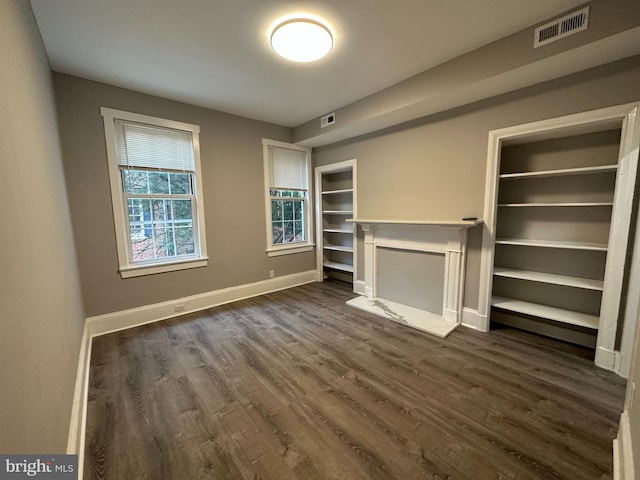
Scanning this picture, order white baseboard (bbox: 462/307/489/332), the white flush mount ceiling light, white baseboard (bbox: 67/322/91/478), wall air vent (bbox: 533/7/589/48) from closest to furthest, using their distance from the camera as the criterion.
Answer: white baseboard (bbox: 67/322/91/478) < wall air vent (bbox: 533/7/589/48) < the white flush mount ceiling light < white baseboard (bbox: 462/307/489/332)

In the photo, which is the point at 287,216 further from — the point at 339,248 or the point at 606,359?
the point at 606,359

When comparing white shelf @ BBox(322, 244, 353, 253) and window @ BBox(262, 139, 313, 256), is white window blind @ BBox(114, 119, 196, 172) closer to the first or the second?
window @ BBox(262, 139, 313, 256)

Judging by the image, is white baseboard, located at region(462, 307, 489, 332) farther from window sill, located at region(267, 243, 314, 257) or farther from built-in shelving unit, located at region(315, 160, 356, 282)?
window sill, located at region(267, 243, 314, 257)

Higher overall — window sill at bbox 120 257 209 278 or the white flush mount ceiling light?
the white flush mount ceiling light

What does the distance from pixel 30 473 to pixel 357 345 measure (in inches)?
86.1

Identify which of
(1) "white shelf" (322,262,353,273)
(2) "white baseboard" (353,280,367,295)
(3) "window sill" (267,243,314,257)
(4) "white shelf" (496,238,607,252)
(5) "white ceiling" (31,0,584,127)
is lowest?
(2) "white baseboard" (353,280,367,295)

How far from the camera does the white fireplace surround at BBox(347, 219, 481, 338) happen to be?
2818 mm

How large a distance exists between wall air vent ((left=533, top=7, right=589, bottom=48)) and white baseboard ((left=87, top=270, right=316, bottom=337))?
13.3 ft

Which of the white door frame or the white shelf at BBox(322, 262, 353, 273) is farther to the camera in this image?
the white shelf at BBox(322, 262, 353, 273)

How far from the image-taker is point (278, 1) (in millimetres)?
1729

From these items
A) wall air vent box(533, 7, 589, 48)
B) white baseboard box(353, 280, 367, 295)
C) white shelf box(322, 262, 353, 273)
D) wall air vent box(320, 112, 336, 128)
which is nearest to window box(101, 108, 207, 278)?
wall air vent box(320, 112, 336, 128)

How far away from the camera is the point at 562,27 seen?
1.82 metres

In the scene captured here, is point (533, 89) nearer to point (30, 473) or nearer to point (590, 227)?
point (590, 227)

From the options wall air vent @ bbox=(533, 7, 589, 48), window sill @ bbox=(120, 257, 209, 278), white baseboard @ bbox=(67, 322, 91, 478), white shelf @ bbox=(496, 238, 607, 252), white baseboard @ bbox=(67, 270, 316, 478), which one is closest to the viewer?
white baseboard @ bbox=(67, 322, 91, 478)
